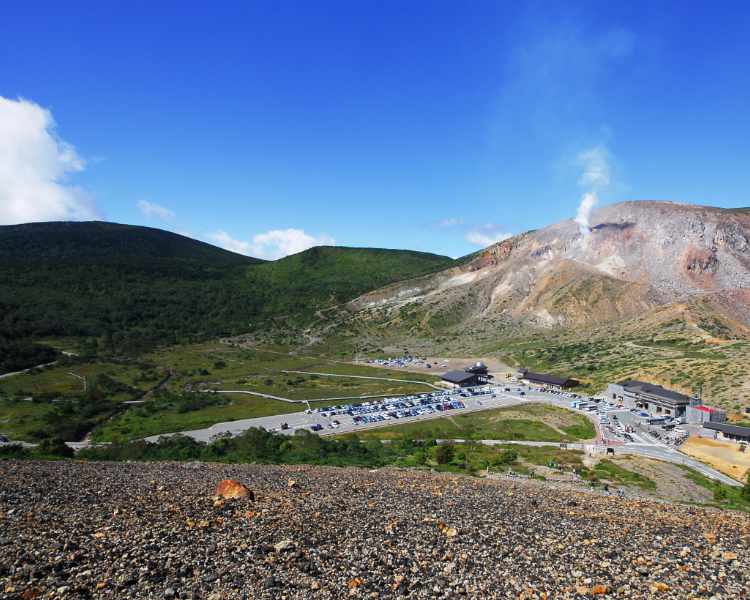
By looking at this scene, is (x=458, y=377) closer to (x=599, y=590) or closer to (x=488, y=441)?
(x=488, y=441)

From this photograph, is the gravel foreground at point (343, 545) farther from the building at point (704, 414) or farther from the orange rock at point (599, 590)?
the building at point (704, 414)

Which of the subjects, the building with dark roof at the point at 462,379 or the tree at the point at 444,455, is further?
the building with dark roof at the point at 462,379

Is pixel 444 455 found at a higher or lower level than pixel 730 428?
lower

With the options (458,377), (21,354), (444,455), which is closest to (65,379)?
(21,354)

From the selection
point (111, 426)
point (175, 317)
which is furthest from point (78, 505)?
point (175, 317)

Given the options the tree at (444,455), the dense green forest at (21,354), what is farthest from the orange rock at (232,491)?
the dense green forest at (21,354)

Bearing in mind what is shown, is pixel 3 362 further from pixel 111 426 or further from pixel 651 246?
pixel 651 246

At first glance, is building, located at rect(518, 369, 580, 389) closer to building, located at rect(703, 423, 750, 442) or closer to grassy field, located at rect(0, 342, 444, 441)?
grassy field, located at rect(0, 342, 444, 441)

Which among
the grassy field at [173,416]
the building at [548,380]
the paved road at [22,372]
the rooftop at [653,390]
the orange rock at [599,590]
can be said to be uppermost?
the orange rock at [599,590]

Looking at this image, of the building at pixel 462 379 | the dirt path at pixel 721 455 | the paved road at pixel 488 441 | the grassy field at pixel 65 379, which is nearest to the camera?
the dirt path at pixel 721 455
